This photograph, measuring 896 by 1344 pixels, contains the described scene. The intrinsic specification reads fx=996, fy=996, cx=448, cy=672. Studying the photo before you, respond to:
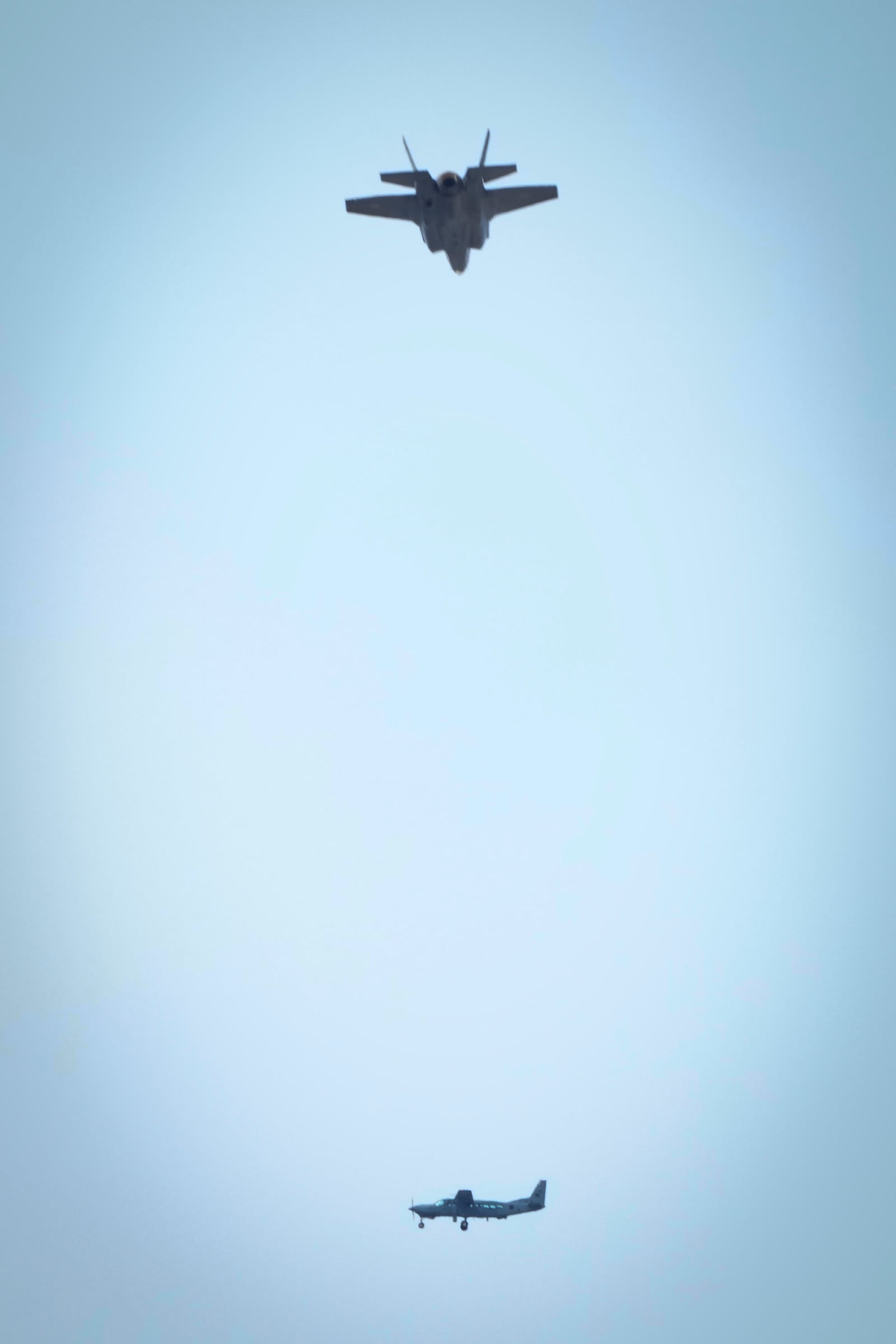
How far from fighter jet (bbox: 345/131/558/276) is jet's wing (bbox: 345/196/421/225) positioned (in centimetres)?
2

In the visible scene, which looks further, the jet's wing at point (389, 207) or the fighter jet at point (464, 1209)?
the fighter jet at point (464, 1209)

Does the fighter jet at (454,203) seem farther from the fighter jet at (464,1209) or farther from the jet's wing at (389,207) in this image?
the fighter jet at (464,1209)

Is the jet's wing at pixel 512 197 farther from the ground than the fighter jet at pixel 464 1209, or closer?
farther from the ground

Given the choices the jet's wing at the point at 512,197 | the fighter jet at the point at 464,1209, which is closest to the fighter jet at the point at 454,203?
the jet's wing at the point at 512,197

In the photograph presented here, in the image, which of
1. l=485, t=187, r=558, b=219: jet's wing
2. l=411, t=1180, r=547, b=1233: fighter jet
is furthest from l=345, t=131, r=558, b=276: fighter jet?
l=411, t=1180, r=547, b=1233: fighter jet

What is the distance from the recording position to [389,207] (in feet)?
144

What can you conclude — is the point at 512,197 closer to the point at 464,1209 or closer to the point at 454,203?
the point at 454,203

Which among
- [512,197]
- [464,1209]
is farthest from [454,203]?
[464,1209]

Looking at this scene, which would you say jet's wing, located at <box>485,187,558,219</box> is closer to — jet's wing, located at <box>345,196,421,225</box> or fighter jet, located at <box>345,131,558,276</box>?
fighter jet, located at <box>345,131,558,276</box>

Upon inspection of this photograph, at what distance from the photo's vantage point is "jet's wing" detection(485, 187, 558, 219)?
4278cm

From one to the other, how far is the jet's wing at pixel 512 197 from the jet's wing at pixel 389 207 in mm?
3129

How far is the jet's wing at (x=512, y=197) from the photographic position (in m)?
42.8

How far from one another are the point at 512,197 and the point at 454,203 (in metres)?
2.89

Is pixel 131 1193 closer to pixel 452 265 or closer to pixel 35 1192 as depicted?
pixel 35 1192
